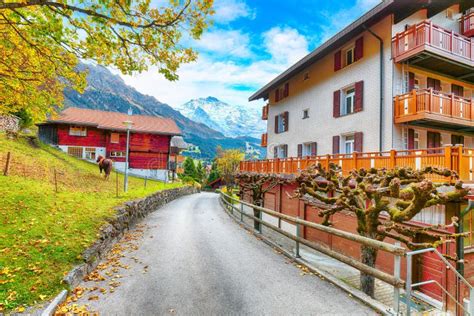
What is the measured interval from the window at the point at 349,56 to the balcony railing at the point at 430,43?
9.26ft

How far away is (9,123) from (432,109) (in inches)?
1338

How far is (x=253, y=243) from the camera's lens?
→ 8578 millimetres

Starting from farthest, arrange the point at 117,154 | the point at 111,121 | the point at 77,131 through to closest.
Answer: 1. the point at 111,121
2. the point at 117,154
3. the point at 77,131

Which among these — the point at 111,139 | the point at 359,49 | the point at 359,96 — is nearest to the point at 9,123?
the point at 111,139

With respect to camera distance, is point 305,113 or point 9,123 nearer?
point 305,113

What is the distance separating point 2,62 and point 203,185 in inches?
2179

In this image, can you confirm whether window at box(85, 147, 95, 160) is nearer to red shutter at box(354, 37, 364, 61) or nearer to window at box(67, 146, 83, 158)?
window at box(67, 146, 83, 158)

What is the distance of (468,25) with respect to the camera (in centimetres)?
1437

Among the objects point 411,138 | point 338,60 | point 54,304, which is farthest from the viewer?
point 338,60

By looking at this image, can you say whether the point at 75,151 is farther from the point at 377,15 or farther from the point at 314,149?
the point at 377,15

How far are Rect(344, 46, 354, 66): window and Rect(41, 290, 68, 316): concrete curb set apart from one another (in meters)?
16.9

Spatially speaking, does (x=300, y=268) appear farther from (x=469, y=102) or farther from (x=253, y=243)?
(x=469, y=102)

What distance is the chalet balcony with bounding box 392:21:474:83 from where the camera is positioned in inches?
447

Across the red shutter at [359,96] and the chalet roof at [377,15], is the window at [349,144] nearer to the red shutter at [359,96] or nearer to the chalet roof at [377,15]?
the red shutter at [359,96]
